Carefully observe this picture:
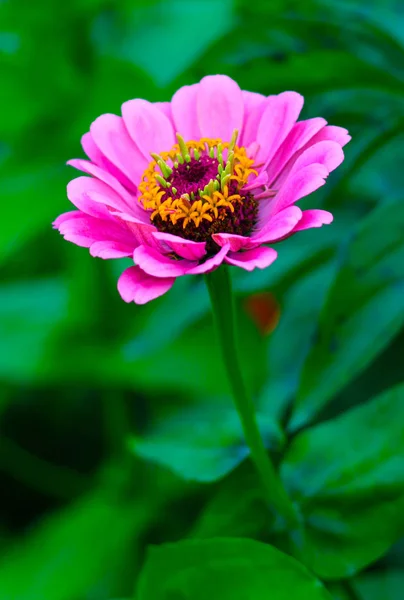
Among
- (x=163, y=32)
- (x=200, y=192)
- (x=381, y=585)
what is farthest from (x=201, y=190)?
(x=163, y=32)

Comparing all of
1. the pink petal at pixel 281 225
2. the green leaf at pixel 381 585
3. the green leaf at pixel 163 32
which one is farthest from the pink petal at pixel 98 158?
the green leaf at pixel 163 32

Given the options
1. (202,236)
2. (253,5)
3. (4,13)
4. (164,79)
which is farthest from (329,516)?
(4,13)

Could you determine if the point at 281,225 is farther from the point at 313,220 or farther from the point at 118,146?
the point at 118,146

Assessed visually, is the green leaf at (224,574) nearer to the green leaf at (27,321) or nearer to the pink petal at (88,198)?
the pink petal at (88,198)

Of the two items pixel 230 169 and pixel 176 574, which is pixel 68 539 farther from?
pixel 230 169

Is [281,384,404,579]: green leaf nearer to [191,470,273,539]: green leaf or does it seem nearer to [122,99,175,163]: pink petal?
[191,470,273,539]: green leaf

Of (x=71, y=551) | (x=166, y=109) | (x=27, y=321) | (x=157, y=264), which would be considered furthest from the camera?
(x=27, y=321)
